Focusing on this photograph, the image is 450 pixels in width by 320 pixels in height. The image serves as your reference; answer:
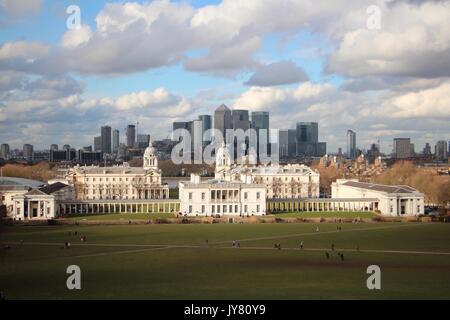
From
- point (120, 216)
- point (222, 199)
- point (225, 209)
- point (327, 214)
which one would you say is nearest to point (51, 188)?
point (120, 216)

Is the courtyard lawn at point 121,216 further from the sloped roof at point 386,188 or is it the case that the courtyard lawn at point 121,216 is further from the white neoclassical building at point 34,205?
the sloped roof at point 386,188

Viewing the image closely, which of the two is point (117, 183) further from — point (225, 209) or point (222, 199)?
point (225, 209)

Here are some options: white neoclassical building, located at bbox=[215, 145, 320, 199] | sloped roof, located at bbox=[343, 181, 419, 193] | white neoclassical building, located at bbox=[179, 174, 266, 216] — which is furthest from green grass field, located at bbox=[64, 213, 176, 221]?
white neoclassical building, located at bbox=[215, 145, 320, 199]

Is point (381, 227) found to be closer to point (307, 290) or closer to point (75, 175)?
point (307, 290)

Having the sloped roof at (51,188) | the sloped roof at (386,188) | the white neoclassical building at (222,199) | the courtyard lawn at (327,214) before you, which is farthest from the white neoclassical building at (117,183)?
the courtyard lawn at (327,214)

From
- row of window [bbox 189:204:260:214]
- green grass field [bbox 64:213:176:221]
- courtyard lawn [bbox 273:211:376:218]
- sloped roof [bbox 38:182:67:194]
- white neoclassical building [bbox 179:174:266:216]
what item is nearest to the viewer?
green grass field [bbox 64:213:176:221]

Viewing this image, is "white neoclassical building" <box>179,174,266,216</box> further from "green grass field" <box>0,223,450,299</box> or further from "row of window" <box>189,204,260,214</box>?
"green grass field" <box>0,223,450,299</box>

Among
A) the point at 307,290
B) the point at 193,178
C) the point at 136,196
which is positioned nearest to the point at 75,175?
the point at 136,196
